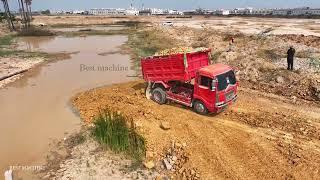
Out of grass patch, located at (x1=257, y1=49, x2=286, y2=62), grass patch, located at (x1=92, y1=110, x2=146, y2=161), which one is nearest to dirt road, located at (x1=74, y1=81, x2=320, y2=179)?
grass patch, located at (x1=92, y1=110, x2=146, y2=161)

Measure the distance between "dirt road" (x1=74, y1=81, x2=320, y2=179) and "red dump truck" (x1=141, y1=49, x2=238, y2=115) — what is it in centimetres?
56

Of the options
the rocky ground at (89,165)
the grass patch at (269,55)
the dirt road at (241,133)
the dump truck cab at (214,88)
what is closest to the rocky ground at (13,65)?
the dirt road at (241,133)

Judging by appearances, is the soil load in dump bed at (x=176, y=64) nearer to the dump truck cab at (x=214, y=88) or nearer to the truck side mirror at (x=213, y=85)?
the dump truck cab at (x=214, y=88)

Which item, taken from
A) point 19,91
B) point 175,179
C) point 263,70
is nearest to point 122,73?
point 19,91

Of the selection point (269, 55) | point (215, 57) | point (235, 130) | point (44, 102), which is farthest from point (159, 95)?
point (269, 55)

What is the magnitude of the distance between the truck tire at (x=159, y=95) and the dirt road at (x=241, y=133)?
13.9 inches

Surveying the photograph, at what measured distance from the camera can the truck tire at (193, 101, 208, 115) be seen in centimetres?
1467

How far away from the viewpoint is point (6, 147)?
13.5 m

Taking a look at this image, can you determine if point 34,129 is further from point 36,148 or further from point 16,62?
point 16,62

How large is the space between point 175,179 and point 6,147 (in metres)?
7.50

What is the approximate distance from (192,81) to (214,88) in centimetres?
221

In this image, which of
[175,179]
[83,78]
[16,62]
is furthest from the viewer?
[16,62]

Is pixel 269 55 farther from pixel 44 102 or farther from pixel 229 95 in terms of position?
pixel 44 102

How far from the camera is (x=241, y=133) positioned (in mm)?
12922
